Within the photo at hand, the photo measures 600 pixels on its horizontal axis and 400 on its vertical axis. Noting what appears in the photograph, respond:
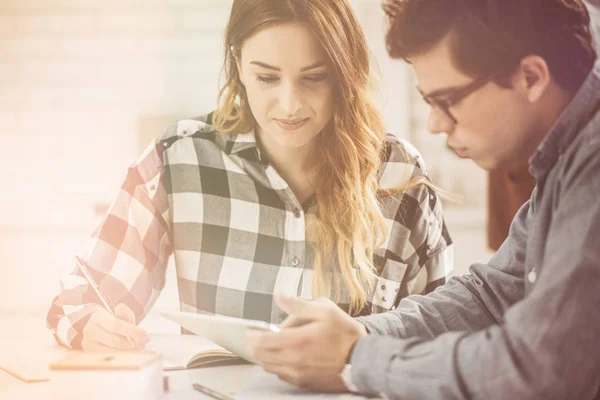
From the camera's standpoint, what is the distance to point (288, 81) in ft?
3.87

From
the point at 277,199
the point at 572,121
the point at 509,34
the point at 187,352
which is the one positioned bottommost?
the point at 187,352

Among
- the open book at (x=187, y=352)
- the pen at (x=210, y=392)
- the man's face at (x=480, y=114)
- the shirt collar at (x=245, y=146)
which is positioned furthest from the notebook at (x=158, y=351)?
the man's face at (x=480, y=114)

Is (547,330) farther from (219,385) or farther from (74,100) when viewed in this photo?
(74,100)

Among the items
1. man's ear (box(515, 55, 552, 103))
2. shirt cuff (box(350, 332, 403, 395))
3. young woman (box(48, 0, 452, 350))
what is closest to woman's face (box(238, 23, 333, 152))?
young woman (box(48, 0, 452, 350))

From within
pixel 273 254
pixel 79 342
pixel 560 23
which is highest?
pixel 560 23

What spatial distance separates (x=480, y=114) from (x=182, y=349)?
24.2 inches

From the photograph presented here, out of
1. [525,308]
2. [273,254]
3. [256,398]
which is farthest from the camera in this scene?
[273,254]

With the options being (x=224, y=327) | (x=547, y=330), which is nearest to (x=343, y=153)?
(x=224, y=327)

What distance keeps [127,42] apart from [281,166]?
374 mm

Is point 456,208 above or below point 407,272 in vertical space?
above

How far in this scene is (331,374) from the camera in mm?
873

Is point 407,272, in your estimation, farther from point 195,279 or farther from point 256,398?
point 256,398

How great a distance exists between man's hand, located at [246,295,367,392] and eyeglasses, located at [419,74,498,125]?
321mm

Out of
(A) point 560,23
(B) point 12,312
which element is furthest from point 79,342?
(A) point 560,23
